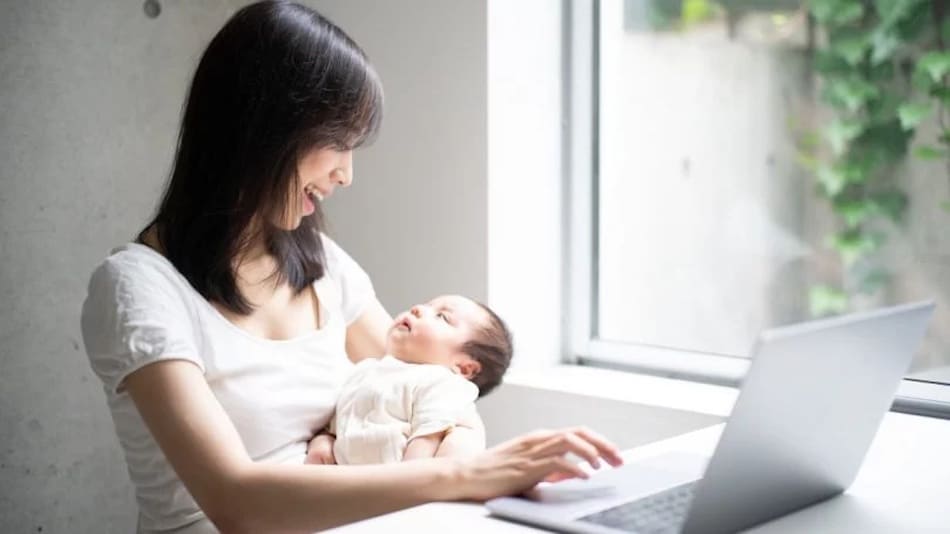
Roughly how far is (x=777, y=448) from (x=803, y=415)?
43mm

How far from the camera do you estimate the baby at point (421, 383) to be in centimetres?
189

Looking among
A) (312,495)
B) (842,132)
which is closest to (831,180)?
(842,132)

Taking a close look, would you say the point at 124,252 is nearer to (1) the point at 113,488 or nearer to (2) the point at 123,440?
(2) the point at 123,440

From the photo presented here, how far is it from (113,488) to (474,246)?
0.88 meters

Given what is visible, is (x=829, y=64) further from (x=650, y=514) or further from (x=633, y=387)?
(x=650, y=514)

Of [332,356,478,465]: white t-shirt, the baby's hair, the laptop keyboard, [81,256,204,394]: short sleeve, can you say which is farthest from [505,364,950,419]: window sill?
[81,256,204,394]: short sleeve

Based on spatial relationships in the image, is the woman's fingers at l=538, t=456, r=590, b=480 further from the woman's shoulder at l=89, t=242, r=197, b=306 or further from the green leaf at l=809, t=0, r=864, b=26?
the green leaf at l=809, t=0, r=864, b=26

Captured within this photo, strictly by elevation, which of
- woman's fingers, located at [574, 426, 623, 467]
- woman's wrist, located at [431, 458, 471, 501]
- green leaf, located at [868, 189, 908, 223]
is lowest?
woman's wrist, located at [431, 458, 471, 501]

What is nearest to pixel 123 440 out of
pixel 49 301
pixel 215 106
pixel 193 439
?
pixel 193 439

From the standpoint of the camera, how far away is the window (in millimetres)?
2330

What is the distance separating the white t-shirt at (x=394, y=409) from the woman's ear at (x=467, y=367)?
0.14ft

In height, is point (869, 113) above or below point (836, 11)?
below

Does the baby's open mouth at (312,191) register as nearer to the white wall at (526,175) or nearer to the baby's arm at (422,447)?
the baby's arm at (422,447)

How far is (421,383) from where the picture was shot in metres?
1.94
